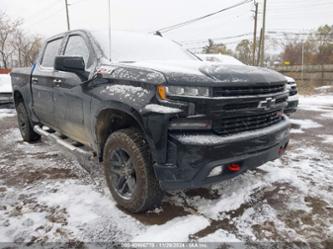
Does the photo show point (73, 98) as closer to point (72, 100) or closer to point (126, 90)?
point (72, 100)

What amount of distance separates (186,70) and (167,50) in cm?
150

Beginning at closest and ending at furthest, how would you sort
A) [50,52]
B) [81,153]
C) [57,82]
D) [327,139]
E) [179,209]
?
[179,209] < [81,153] < [57,82] < [50,52] < [327,139]

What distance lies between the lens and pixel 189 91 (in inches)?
88.1

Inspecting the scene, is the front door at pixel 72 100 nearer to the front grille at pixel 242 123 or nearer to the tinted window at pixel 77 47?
the tinted window at pixel 77 47

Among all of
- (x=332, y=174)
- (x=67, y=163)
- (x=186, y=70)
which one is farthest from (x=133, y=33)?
(x=332, y=174)

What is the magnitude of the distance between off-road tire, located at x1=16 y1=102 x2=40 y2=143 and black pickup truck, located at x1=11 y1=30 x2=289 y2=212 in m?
2.31

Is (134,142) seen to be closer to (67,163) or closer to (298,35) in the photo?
(67,163)

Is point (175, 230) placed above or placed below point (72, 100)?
below

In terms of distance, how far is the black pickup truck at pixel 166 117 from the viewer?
7.29 feet

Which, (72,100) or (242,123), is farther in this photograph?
(72,100)

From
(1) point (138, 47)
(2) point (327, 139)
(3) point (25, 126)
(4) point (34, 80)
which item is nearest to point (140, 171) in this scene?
(1) point (138, 47)

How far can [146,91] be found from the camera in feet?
7.68

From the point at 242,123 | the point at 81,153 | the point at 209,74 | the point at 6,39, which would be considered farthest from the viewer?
the point at 6,39

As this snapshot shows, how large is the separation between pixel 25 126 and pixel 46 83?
1.80 meters
